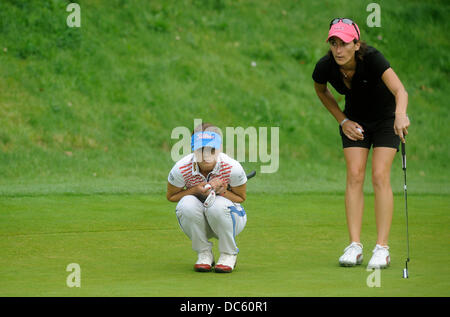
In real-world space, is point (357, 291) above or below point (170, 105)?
below

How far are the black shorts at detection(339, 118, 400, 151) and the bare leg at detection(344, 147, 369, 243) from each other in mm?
52

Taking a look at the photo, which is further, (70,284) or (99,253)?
(99,253)

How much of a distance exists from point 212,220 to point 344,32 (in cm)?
161

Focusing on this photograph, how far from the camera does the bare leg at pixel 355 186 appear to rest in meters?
5.82

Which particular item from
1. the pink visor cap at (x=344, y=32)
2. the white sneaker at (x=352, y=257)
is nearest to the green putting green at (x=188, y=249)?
the white sneaker at (x=352, y=257)

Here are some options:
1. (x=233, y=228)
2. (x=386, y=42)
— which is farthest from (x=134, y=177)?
(x=386, y=42)

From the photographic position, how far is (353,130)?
581 cm

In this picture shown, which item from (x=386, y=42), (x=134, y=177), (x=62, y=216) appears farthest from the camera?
(x=386, y=42)

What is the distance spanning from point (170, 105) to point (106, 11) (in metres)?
2.87

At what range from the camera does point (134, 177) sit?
40.2ft

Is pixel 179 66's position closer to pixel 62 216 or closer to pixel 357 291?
pixel 62 216

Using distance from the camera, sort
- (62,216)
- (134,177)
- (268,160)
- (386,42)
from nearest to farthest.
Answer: (62,216), (134,177), (268,160), (386,42)

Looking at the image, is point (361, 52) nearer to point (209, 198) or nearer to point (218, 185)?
point (218, 185)

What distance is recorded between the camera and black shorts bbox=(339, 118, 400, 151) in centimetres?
573
